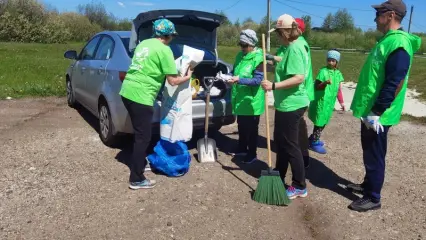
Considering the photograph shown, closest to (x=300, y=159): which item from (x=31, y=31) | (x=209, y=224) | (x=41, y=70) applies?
(x=209, y=224)

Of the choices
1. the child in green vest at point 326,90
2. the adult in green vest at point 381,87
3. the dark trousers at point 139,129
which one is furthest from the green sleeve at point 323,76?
the dark trousers at point 139,129

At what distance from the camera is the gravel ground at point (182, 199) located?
3471 mm

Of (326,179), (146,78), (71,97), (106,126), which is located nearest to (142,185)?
(146,78)

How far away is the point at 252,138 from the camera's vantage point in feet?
16.6

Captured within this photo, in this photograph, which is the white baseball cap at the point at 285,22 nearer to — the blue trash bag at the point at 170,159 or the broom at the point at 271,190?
the broom at the point at 271,190

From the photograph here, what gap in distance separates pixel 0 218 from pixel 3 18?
135 feet

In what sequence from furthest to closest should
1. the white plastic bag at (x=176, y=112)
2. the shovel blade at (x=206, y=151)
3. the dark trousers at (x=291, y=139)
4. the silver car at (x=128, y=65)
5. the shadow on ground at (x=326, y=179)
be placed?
the shovel blade at (x=206, y=151), the silver car at (x=128, y=65), the white plastic bag at (x=176, y=112), the shadow on ground at (x=326, y=179), the dark trousers at (x=291, y=139)

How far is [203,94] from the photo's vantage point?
5.13 meters

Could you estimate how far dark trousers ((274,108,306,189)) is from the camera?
3.90 m

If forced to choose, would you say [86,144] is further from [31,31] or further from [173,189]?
[31,31]

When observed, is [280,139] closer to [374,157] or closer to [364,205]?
[374,157]

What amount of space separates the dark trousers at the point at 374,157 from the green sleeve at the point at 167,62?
6.47 feet

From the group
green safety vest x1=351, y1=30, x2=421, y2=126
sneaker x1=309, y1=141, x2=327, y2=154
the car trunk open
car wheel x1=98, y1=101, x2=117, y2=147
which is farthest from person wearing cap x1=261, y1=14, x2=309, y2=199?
car wheel x1=98, y1=101, x2=117, y2=147

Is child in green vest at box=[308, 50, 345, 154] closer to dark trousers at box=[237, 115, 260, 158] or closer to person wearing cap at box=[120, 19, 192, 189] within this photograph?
dark trousers at box=[237, 115, 260, 158]
